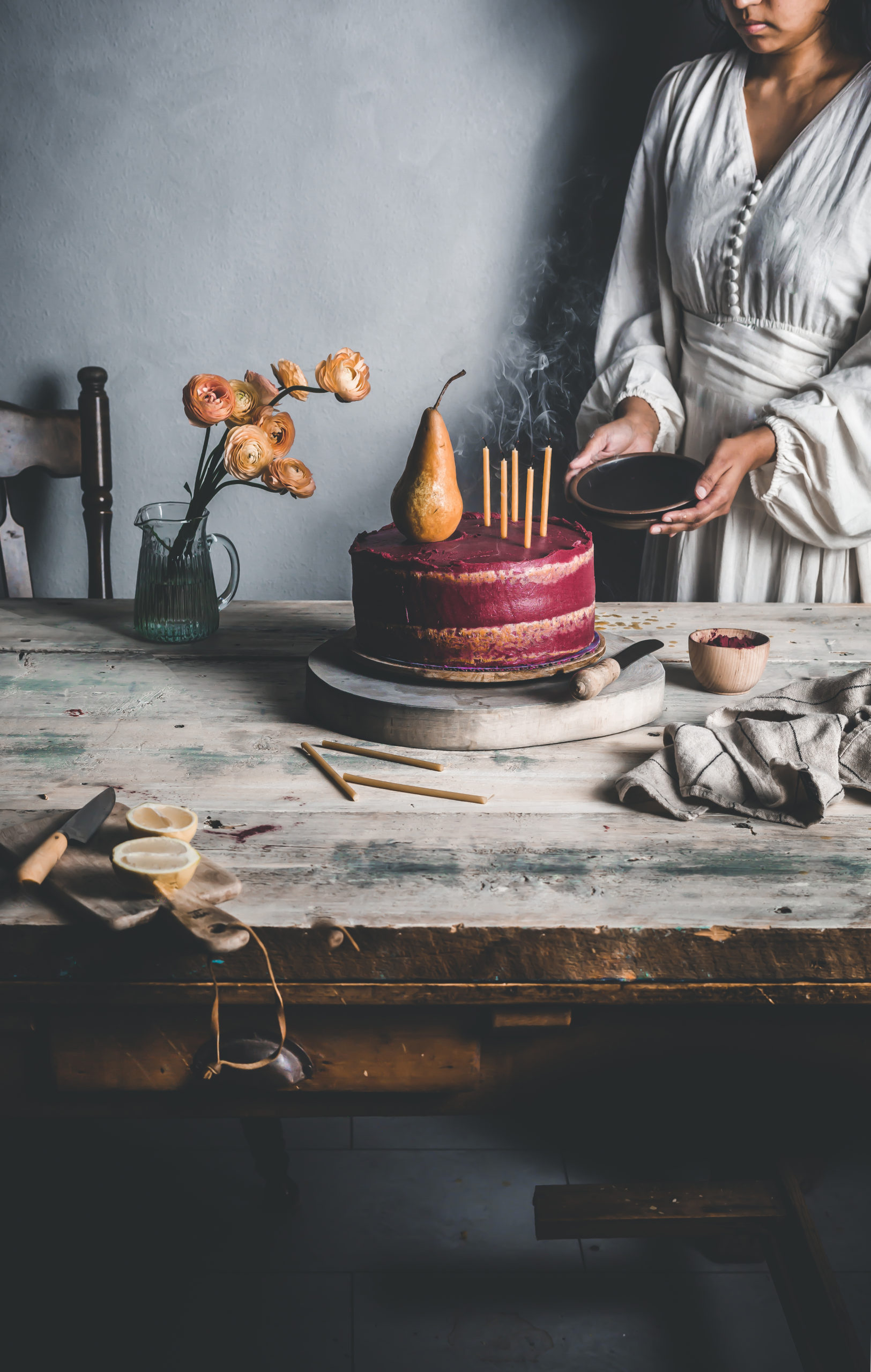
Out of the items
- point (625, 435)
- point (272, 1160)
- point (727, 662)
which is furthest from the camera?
point (625, 435)

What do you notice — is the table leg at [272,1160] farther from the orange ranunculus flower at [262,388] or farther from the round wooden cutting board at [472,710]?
the orange ranunculus flower at [262,388]

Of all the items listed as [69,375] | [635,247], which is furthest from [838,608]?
[69,375]

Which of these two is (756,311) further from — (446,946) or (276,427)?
(446,946)

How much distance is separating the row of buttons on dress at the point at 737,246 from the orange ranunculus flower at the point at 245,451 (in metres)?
0.96

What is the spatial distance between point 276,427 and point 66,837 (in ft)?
2.17

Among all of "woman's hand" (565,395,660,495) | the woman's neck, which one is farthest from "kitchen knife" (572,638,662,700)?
the woman's neck

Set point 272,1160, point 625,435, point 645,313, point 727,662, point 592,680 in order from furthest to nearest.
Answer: point 645,313 < point 625,435 < point 272,1160 < point 727,662 < point 592,680

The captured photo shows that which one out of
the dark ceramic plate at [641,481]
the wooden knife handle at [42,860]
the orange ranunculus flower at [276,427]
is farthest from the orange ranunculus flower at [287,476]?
the wooden knife handle at [42,860]

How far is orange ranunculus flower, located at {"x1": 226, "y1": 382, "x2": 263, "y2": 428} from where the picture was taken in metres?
1.32

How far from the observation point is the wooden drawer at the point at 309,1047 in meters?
0.82

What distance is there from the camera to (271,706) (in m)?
1.23

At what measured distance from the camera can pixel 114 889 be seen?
0.80 metres

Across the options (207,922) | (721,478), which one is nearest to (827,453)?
(721,478)

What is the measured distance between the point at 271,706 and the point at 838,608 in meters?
0.89
